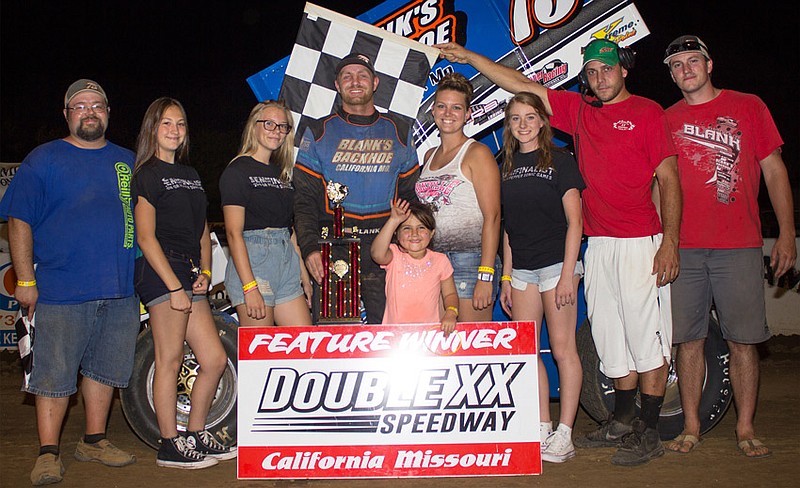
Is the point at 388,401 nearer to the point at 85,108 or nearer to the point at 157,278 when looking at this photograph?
the point at 157,278

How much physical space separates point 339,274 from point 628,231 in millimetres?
1631

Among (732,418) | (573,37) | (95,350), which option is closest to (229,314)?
(95,350)

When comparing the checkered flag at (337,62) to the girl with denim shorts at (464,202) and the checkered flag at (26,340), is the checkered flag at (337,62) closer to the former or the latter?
the girl with denim shorts at (464,202)

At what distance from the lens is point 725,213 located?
450cm

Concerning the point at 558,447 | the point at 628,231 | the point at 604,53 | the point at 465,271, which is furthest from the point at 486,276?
the point at 604,53

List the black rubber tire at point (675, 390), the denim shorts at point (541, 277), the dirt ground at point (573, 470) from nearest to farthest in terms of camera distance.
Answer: the dirt ground at point (573, 470) < the denim shorts at point (541, 277) < the black rubber tire at point (675, 390)

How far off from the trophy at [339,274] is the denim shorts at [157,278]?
74cm

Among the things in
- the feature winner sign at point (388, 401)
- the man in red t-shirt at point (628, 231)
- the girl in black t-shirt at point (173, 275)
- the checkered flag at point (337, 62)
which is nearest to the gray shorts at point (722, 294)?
the man in red t-shirt at point (628, 231)

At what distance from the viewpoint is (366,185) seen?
179 inches

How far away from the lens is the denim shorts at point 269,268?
4.30m

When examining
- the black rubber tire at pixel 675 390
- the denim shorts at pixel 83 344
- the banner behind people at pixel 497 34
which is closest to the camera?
the denim shorts at pixel 83 344

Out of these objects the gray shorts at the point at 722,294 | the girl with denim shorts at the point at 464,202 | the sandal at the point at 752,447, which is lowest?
the sandal at the point at 752,447

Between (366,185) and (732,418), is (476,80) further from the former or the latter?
(732,418)

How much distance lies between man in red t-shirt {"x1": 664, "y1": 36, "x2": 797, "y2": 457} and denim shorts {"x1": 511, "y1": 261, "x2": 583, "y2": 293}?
2.56ft
